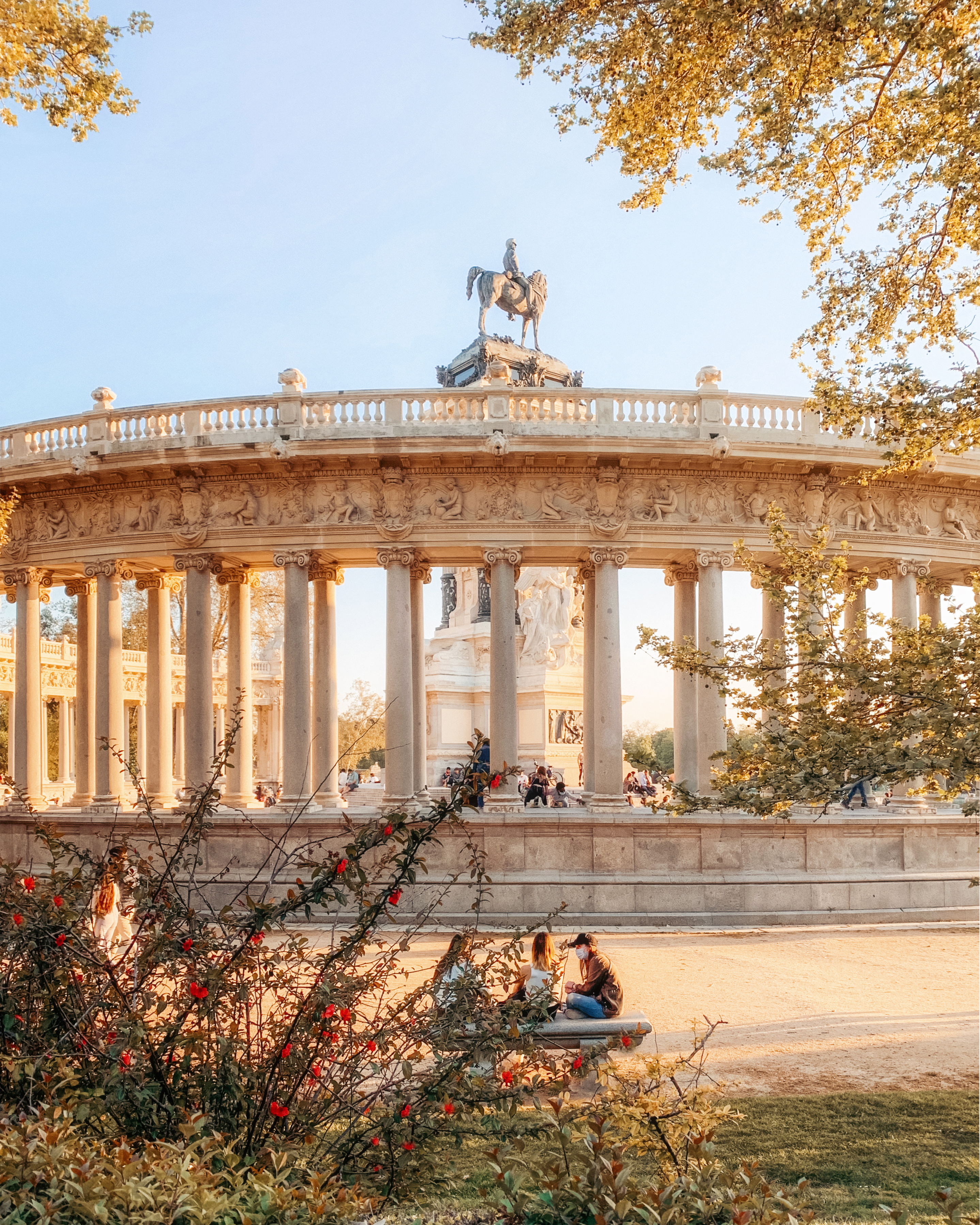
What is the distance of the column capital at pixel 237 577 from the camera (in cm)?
3014

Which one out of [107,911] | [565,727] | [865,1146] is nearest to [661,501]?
[565,727]

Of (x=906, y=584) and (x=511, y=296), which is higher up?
(x=511, y=296)

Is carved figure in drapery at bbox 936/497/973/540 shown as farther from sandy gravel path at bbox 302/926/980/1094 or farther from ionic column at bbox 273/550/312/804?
ionic column at bbox 273/550/312/804

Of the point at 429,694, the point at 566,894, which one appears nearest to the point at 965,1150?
the point at 566,894

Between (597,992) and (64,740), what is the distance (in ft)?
146

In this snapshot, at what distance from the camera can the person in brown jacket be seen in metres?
12.9

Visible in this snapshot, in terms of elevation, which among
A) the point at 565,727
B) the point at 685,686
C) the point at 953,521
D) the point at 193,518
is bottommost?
the point at 565,727

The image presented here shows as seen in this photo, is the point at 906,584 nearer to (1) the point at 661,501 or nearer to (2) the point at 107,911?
(1) the point at 661,501

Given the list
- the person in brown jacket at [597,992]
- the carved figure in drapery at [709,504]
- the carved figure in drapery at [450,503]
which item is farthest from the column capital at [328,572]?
the person in brown jacket at [597,992]

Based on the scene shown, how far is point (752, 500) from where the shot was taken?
27547 millimetres

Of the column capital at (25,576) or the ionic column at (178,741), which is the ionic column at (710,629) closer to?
the column capital at (25,576)

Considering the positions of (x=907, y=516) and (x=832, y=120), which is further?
(x=907, y=516)

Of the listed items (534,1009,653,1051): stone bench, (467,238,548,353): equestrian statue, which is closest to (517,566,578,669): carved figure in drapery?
(467,238,548,353): equestrian statue

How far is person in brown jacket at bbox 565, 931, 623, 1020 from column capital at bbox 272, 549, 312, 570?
1647 cm
